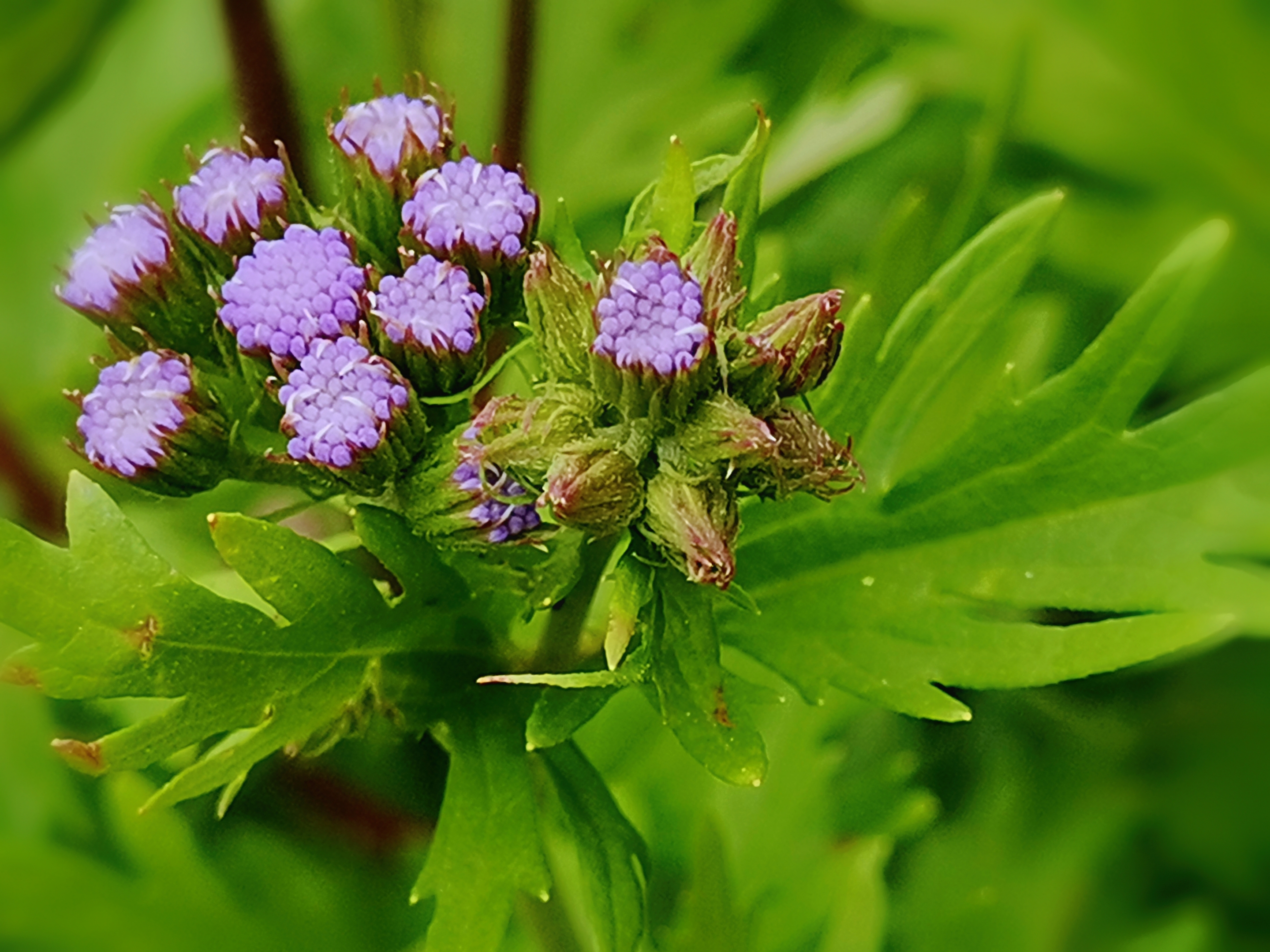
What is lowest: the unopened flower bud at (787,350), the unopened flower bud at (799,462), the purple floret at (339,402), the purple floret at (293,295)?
the unopened flower bud at (799,462)

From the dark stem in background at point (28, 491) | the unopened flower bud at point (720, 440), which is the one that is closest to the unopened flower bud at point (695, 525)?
the unopened flower bud at point (720, 440)

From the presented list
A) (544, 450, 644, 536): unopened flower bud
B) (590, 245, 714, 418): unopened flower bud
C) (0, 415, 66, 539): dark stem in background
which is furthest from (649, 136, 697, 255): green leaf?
(0, 415, 66, 539): dark stem in background

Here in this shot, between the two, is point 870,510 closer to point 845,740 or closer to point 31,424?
point 845,740

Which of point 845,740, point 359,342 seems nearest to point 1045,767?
point 845,740

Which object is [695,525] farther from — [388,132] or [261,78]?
[261,78]

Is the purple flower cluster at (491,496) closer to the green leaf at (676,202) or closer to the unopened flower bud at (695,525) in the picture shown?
the unopened flower bud at (695,525)

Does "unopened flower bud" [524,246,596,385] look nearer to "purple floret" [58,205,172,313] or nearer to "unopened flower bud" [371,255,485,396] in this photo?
"unopened flower bud" [371,255,485,396]

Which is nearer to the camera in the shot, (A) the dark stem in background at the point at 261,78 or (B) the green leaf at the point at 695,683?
(B) the green leaf at the point at 695,683

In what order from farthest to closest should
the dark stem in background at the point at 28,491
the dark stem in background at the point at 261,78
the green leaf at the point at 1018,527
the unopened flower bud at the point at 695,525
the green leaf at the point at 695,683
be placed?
1. the dark stem in background at the point at 28,491
2. the dark stem in background at the point at 261,78
3. the green leaf at the point at 1018,527
4. the green leaf at the point at 695,683
5. the unopened flower bud at the point at 695,525
